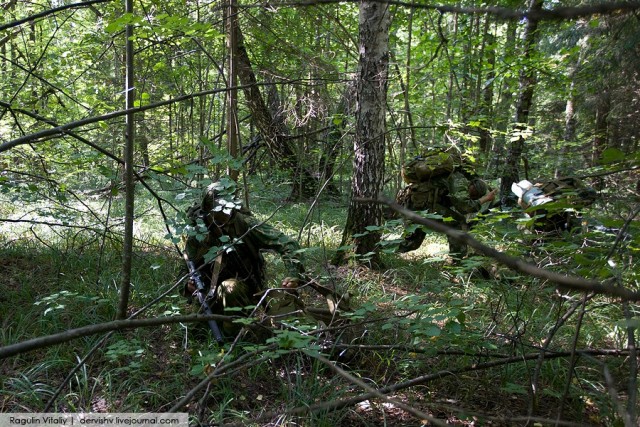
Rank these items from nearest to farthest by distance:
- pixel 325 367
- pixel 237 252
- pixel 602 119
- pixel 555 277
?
pixel 555 277
pixel 325 367
pixel 237 252
pixel 602 119

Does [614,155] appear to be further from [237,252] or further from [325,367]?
[237,252]

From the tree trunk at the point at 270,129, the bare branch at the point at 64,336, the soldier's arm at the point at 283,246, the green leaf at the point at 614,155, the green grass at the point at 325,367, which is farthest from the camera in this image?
the tree trunk at the point at 270,129

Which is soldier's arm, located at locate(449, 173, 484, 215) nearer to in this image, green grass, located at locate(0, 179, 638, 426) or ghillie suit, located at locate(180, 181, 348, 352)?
green grass, located at locate(0, 179, 638, 426)

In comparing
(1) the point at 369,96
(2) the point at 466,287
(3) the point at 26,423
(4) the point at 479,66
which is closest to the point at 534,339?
(2) the point at 466,287

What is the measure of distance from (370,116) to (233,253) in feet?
7.98

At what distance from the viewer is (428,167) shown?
17.3ft

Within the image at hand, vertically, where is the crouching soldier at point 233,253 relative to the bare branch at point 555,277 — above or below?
below

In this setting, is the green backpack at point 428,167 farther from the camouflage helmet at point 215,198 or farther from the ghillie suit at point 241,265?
the camouflage helmet at point 215,198

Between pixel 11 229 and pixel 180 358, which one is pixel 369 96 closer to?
→ pixel 180 358

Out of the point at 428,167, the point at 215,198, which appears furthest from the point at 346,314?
the point at 428,167

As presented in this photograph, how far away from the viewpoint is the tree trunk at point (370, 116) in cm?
470

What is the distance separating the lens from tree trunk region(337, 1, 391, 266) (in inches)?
185

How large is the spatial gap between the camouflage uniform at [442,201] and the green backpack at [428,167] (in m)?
0.08

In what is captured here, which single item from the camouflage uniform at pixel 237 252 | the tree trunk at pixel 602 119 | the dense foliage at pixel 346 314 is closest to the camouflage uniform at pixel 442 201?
the dense foliage at pixel 346 314
